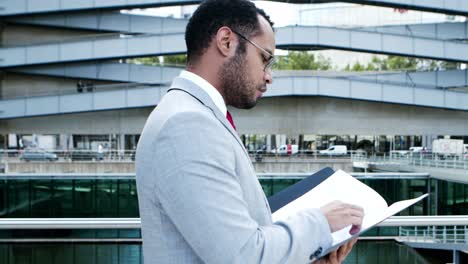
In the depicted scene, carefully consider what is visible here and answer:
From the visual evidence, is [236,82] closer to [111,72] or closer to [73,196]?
[73,196]

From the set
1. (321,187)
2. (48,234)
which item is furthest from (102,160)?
(321,187)

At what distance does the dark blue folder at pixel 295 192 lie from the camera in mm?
2236

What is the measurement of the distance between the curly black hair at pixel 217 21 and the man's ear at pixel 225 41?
0.02 m

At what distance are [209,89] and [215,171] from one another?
1.22 ft

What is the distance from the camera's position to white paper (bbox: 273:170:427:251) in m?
2.02

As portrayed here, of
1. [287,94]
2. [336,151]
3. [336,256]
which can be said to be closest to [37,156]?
[287,94]

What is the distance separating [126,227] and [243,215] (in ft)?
7.76

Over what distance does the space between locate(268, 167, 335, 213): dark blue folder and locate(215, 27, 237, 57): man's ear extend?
613mm

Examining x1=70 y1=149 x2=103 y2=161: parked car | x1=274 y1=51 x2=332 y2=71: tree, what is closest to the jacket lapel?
x1=70 y1=149 x2=103 y2=161: parked car

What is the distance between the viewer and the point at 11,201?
890 inches

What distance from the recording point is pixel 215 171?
1646 mm

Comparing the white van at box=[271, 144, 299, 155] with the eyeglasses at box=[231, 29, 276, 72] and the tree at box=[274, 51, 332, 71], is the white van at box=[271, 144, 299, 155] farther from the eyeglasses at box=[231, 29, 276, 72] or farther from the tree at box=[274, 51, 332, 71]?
the eyeglasses at box=[231, 29, 276, 72]

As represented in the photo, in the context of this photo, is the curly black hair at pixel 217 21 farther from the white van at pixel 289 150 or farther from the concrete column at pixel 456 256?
the white van at pixel 289 150

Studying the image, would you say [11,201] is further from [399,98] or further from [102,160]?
[399,98]
